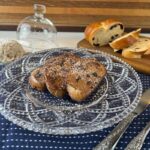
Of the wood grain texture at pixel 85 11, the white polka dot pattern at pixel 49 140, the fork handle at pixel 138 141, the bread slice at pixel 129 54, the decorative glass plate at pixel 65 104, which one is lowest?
the white polka dot pattern at pixel 49 140

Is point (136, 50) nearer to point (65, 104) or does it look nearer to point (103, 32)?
point (103, 32)

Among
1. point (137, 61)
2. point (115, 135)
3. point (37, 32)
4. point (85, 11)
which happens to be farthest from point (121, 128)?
point (85, 11)

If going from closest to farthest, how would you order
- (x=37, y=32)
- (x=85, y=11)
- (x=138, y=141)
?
(x=138, y=141) < (x=37, y=32) < (x=85, y=11)

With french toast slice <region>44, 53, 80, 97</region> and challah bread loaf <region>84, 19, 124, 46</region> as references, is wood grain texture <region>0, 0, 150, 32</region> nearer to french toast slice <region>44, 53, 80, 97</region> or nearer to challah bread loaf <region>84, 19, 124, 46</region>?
challah bread loaf <region>84, 19, 124, 46</region>

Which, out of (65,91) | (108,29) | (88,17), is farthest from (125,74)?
(88,17)

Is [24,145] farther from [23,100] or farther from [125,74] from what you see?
[125,74]

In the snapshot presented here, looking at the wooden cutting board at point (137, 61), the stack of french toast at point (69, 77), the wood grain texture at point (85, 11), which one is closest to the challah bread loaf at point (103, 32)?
the wooden cutting board at point (137, 61)

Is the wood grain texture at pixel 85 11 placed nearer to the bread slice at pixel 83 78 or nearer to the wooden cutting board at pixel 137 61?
the wooden cutting board at pixel 137 61
